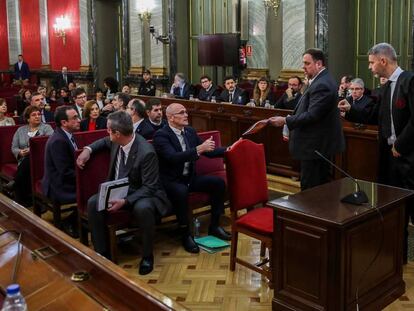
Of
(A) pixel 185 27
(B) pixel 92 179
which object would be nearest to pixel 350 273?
(B) pixel 92 179

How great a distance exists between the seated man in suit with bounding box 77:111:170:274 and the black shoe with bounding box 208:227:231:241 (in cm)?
62

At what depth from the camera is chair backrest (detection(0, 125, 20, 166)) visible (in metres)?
5.66

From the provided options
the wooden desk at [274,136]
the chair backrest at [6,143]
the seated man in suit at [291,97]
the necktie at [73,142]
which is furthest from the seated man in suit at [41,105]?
the seated man in suit at [291,97]

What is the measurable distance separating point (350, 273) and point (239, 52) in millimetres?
7619

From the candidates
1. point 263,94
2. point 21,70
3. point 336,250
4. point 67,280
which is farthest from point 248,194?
point 21,70

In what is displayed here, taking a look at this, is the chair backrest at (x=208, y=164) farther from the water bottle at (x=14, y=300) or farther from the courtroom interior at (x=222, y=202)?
the water bottle at (x=14, y=300)

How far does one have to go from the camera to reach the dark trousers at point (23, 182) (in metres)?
5.31

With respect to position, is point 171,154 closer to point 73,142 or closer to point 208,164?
point 208,164

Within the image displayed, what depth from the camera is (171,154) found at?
169 inches

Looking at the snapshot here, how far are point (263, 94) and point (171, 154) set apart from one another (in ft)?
12.6

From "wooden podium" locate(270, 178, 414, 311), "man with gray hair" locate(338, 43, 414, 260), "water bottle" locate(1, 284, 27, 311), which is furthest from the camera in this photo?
"man with gray hair" locate(338, 43, 414, 260)

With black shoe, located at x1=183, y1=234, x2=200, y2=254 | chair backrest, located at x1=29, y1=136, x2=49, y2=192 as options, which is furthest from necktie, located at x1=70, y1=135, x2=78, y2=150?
black shoe, located at x1=183, y1=234, x2=200, y2=254

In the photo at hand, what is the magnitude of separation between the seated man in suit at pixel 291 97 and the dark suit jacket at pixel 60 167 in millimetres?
3089

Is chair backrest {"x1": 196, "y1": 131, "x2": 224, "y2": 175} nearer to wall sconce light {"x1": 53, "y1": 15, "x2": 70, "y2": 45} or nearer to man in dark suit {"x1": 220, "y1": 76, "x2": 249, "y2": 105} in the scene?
man in dark suit {"x1": 220, "y1": 76, "x2": 249, "y2": 105}
